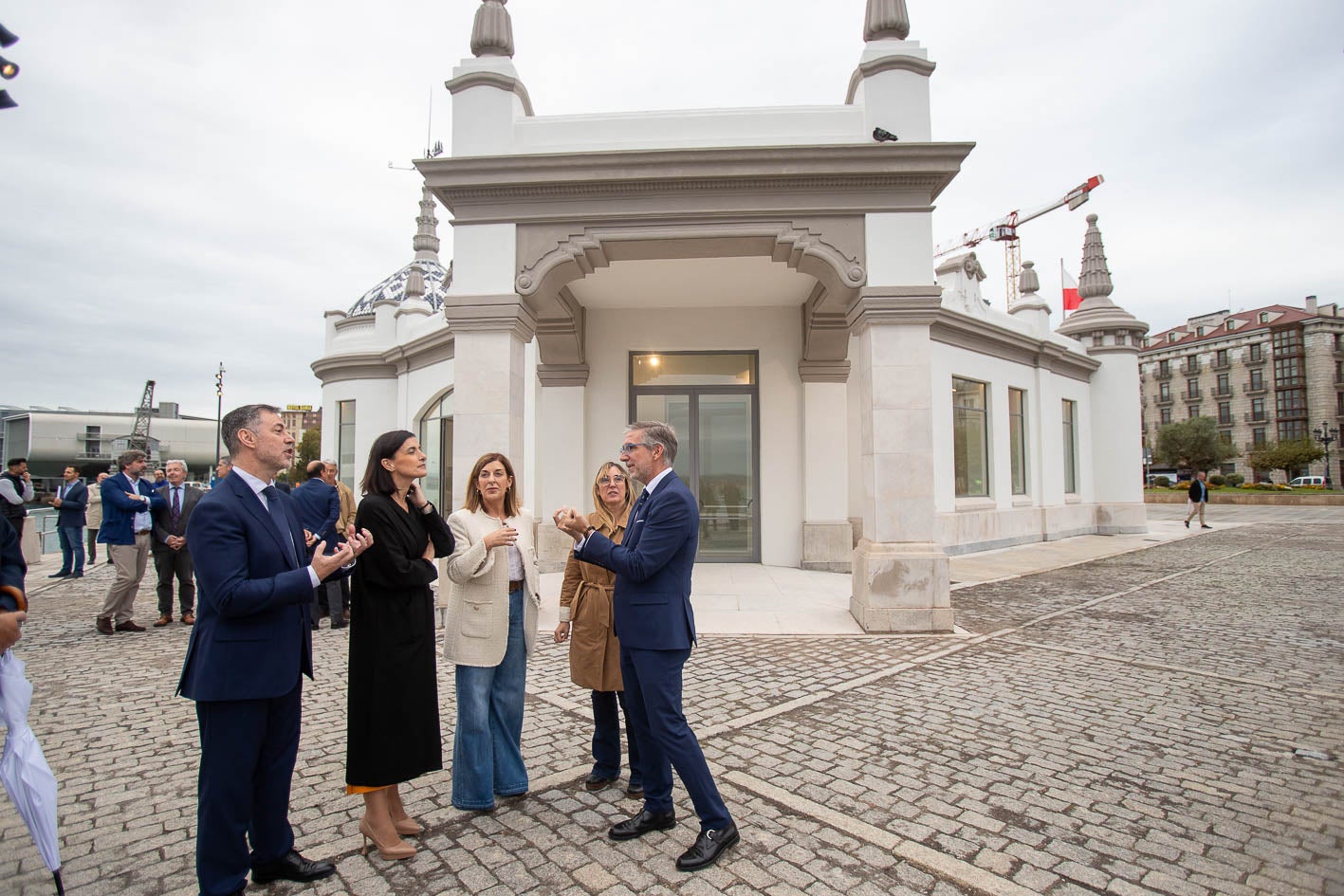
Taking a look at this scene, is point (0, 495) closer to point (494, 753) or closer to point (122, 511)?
point (122, 511)

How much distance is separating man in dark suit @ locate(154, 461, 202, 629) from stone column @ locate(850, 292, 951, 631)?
7540mm

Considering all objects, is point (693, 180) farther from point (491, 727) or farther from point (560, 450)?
point (491, 727)

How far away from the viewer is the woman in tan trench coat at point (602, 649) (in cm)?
337

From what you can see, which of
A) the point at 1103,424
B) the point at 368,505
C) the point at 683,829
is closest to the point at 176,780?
the point at 368,505

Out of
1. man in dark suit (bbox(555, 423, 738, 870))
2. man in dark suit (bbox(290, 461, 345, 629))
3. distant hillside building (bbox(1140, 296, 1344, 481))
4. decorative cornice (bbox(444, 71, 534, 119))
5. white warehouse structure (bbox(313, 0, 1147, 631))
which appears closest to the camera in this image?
man in dark suit (bbox(555, 423, 738, 870))

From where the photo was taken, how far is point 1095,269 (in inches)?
748

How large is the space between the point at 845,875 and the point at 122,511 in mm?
8160

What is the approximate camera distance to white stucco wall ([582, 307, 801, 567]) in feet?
36.9

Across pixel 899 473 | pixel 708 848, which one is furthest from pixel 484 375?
pixel 708 848

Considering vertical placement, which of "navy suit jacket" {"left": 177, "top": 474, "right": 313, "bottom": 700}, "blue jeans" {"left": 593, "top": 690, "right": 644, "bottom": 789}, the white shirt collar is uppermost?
the white shirt collar

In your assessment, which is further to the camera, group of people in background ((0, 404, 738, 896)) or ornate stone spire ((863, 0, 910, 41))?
ornate stone spire ((863, 0, 910, 41))

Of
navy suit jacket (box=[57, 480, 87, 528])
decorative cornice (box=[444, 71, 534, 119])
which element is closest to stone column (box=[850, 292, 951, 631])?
decorative cornice (box=[444, 71, 534, 119])

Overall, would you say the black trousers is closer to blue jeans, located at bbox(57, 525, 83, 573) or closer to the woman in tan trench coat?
blue jeans, located at bbox(57, 525, 83, 573)

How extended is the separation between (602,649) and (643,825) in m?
0.81
